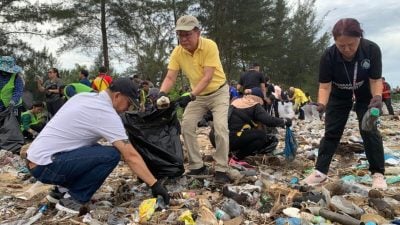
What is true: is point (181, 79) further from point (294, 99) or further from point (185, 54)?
point (185, 54)

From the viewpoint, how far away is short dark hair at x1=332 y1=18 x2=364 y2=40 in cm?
376

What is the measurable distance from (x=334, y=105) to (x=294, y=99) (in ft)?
42.4

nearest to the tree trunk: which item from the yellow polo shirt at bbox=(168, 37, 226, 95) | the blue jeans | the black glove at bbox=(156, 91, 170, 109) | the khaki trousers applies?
the yellow polo shirt at bbox=(168, 37, 226, 95)

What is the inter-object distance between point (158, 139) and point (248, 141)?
151 cm

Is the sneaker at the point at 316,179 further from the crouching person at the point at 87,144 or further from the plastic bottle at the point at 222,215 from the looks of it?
→ the crouching person at the point at 87,144

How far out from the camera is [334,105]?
4348 mm

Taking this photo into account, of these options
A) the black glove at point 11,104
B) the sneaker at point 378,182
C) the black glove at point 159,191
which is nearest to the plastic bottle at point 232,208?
the black glove at point 159,191

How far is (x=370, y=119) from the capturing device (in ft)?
12.6

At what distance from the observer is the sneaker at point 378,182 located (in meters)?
4.07

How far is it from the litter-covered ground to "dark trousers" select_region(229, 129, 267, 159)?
0.98ft

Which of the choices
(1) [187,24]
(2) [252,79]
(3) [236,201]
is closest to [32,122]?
(2) [252,79]

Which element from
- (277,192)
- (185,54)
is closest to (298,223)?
(277,192)

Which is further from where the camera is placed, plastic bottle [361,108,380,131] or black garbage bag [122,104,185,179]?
black garbage bag [122,104,185,179]

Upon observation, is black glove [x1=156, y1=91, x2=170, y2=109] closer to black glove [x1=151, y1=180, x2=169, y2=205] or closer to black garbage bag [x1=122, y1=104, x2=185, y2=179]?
black garbage bag [x1=122, y1=104, x2=185, y2=179]
